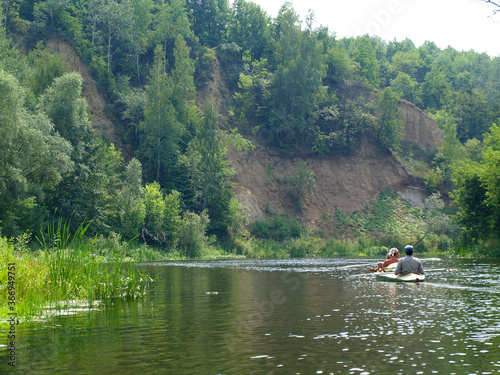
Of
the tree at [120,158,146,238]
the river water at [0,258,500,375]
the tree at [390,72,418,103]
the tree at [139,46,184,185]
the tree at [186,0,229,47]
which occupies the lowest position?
the river water at [0,258,500,375]

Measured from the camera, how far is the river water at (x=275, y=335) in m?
7.97

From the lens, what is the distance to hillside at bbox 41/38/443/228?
226 ft

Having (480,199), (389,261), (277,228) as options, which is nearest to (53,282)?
(389,261)

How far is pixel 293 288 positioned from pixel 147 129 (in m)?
48.2

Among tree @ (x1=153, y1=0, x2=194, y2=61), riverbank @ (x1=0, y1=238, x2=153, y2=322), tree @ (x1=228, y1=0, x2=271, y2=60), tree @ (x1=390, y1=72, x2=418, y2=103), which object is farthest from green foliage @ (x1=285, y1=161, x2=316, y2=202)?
riverbank @ (x1=0, y1=238, x2=153, y2=322)

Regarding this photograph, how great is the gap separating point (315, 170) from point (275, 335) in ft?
230

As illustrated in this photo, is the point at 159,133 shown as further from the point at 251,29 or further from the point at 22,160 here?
the point at 251,29

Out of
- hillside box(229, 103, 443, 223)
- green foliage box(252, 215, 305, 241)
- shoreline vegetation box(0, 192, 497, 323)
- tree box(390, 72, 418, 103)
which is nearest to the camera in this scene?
shoreline vegetation box(0, 192, 497, 323)

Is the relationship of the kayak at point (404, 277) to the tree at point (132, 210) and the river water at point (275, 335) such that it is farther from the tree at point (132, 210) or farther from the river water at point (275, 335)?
the tree at point (132, 210)

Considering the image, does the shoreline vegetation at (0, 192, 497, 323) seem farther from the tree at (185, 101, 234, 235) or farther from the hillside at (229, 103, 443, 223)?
the tree at (185, 101, 234, 235)

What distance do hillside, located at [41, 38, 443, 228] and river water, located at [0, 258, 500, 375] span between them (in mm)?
50673

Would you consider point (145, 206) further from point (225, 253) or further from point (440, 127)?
point (440, 127)

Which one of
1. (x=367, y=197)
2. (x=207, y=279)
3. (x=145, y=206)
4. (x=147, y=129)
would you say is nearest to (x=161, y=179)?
(x=147, y=129)

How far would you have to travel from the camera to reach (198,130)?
205 feet
